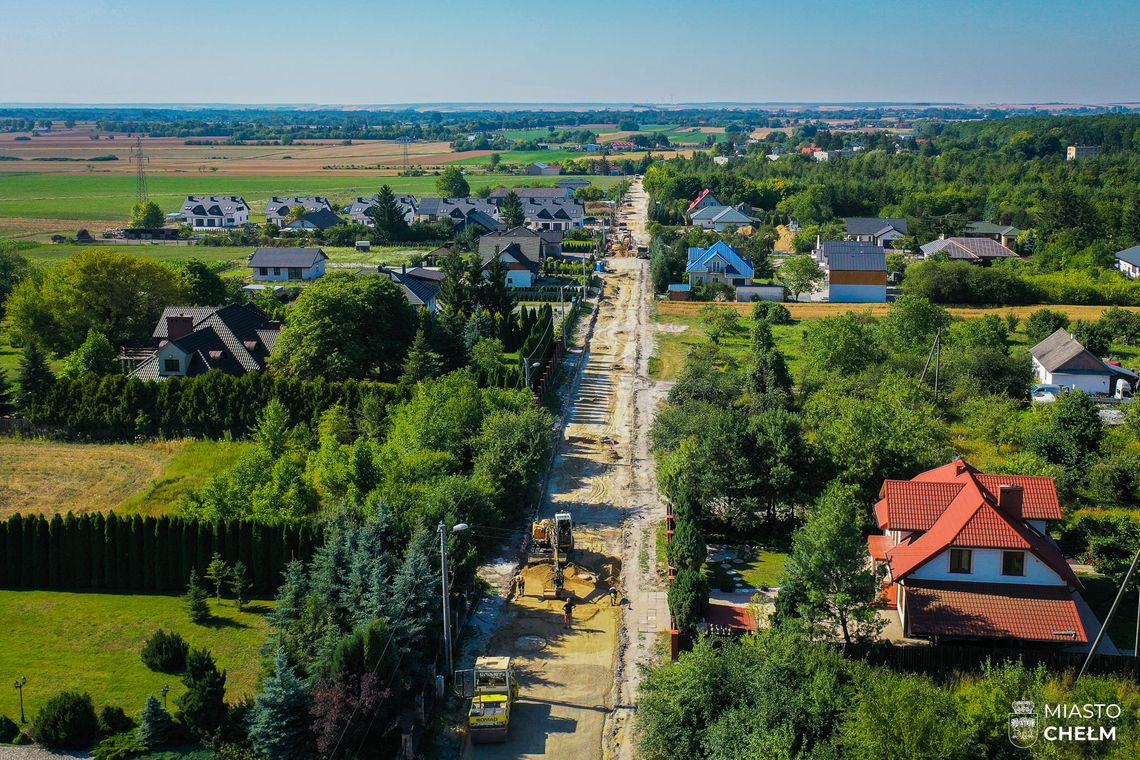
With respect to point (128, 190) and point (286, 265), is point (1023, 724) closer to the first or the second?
point (286, 265)

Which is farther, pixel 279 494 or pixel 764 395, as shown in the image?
pixel 764 395

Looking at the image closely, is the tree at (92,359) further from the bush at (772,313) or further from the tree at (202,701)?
the bush at (772,313)

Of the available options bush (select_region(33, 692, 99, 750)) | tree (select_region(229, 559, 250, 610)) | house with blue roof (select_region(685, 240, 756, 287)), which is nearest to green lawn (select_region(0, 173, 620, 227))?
house with blue roof (select_region(685, 240, 756, 287))

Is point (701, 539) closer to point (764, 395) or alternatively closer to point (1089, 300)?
point (764, 395)

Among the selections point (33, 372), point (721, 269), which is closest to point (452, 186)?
point (721, 269)

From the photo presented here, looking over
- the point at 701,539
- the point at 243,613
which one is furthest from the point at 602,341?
the point at 243,613

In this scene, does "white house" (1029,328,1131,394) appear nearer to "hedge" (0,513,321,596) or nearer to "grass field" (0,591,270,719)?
"hedge" (0,513,321,596)

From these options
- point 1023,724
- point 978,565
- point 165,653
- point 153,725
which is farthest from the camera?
point 978,565
